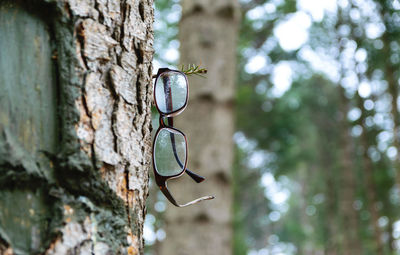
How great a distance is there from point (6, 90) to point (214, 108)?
2.98m

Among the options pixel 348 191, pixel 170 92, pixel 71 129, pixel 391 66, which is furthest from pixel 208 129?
pixel 348 191

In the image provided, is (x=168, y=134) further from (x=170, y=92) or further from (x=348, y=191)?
(x=348, y=191)

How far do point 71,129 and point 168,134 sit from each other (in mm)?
311

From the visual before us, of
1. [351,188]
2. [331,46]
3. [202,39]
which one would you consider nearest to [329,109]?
[331,46]

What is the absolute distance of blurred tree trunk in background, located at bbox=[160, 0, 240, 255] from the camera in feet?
11.8

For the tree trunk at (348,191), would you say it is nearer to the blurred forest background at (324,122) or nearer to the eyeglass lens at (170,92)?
the blurred forest background at (324,122)

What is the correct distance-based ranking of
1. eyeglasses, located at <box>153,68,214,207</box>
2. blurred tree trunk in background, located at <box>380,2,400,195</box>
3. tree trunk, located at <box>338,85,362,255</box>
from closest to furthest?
A: eyeglasses, located at <box>153,68,214,207</box>
blurred tree trunk in background, located at <box>380,2,400,195</box>
tree trunk, located at <box>338,85,362,255</box>

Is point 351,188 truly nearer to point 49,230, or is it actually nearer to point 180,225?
point 180,225

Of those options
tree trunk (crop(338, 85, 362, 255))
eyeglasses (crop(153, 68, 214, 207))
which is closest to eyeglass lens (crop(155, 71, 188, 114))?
eyeglasses (crop(153, 68, 214, 207))

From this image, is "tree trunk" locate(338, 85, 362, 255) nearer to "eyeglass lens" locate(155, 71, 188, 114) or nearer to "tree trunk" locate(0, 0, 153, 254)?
"eyeglass lens" locate(155, 71, 188, 114)

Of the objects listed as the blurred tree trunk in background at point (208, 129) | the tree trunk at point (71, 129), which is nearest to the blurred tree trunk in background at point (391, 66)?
the blurred tree trunk in background at point (208, 129)

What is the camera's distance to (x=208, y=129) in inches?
148

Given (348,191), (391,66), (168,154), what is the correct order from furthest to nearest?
1. (348,191)
2. (391,66)
3. (168,154)

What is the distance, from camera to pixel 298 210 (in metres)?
37.7
